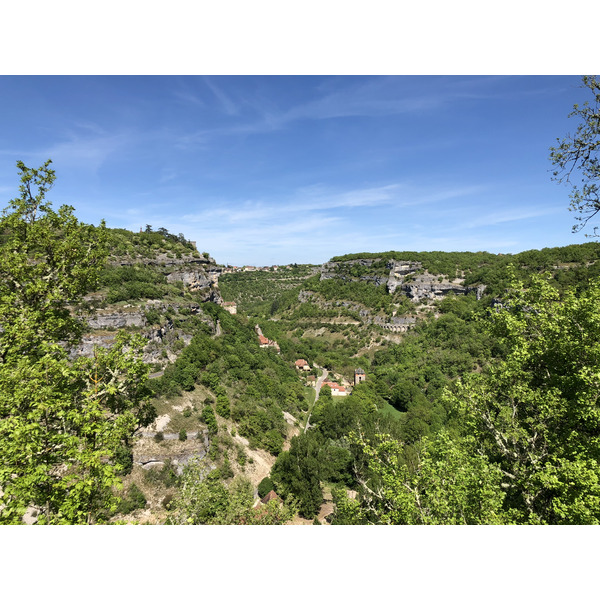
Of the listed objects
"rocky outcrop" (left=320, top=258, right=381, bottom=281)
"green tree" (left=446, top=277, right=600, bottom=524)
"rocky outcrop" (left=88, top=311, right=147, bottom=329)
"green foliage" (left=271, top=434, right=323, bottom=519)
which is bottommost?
"green foliage" (left=271, top=434, right=323, bottom=519)

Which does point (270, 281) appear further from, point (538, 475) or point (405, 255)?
→ point (538, 475)

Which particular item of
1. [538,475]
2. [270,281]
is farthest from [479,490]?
[270,281]

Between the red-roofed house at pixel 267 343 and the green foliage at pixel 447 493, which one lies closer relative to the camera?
the green foliage at pixel 447 493

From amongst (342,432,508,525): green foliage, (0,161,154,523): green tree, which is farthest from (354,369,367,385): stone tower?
(0,161,154,523): green tree

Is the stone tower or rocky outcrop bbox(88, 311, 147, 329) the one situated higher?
rocky outcrop bbox(88, 311, 147, 329)

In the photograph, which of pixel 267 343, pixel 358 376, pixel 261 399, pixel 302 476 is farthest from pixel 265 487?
pixel 267 343

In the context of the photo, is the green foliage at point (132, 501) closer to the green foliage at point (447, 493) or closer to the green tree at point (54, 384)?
the green tree at point (54, 384)

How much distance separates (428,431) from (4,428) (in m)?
38.8

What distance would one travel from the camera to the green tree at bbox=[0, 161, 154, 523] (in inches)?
193

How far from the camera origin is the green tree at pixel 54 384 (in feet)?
16.1

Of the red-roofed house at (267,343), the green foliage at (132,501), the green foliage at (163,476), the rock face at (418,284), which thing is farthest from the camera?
the rock face at (418,284)

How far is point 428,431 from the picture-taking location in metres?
35.2

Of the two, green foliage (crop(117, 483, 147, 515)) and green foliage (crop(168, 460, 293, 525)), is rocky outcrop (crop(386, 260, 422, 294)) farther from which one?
green foliage (crop(117, 483, 147, 515))

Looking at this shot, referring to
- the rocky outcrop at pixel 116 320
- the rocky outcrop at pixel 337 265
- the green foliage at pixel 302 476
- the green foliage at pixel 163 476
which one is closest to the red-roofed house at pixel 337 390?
the green foliage at pixel 302 476
